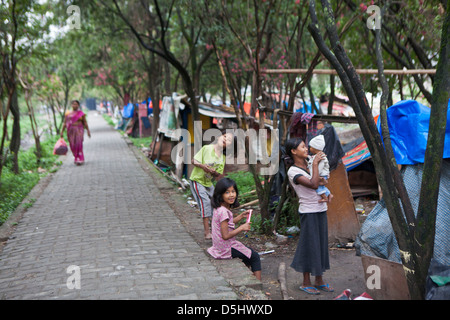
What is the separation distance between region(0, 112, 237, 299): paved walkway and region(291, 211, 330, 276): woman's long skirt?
80 centimetres

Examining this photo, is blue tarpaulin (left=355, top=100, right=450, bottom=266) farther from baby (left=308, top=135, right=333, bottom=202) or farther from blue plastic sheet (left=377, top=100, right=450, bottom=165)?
baby (left=308, top=135, right=333, bottom=202)

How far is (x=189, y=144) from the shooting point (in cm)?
1116

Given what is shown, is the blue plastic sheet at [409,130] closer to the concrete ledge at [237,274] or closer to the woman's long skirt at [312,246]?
the woman's long skirt at [312,246]

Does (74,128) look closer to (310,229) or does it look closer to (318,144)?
(318,144)

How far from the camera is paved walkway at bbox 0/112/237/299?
4266 millimetres

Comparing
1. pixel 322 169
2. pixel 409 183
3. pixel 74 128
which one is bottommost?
pixel 409 183

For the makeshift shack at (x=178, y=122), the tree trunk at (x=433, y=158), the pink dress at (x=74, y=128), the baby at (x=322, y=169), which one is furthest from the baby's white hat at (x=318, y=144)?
the pink dress at (x=74, y=128)

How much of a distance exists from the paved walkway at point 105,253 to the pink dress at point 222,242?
0.17 meters

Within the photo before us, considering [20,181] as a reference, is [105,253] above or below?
below

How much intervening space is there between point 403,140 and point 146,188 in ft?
20.0

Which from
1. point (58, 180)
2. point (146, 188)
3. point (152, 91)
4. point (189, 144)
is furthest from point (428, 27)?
point (152, 91)

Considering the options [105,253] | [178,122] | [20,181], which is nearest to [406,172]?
[105,253]

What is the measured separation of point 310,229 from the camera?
447cm

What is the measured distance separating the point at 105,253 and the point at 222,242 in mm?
1439
